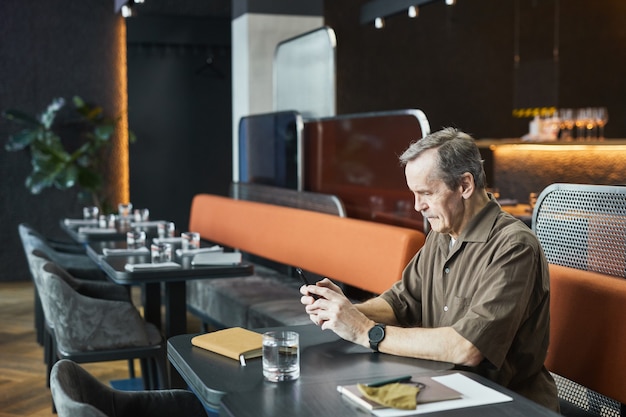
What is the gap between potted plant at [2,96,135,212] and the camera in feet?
26.7

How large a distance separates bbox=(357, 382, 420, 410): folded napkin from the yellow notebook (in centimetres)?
43

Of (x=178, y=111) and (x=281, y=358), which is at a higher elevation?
(x=178, y=111)

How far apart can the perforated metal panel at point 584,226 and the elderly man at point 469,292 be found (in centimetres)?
52

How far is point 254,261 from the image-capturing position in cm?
639

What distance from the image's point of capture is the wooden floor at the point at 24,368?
4.33 metres

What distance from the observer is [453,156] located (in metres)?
2.33

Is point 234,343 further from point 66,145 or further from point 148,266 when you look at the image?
point 66,145

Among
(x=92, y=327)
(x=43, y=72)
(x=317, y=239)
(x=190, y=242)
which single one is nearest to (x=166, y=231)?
(x=190, y=242)

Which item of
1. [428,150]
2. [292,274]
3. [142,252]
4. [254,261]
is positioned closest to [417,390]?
[428,150]

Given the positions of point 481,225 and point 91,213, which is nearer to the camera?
point 481,225

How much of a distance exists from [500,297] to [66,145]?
729 cm

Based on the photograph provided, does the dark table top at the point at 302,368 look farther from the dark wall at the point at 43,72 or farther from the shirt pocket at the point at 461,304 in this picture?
the dark wall at the point at 43,72

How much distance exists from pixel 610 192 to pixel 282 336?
4.26ft

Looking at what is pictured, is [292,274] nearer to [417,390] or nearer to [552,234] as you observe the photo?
[552,234]
